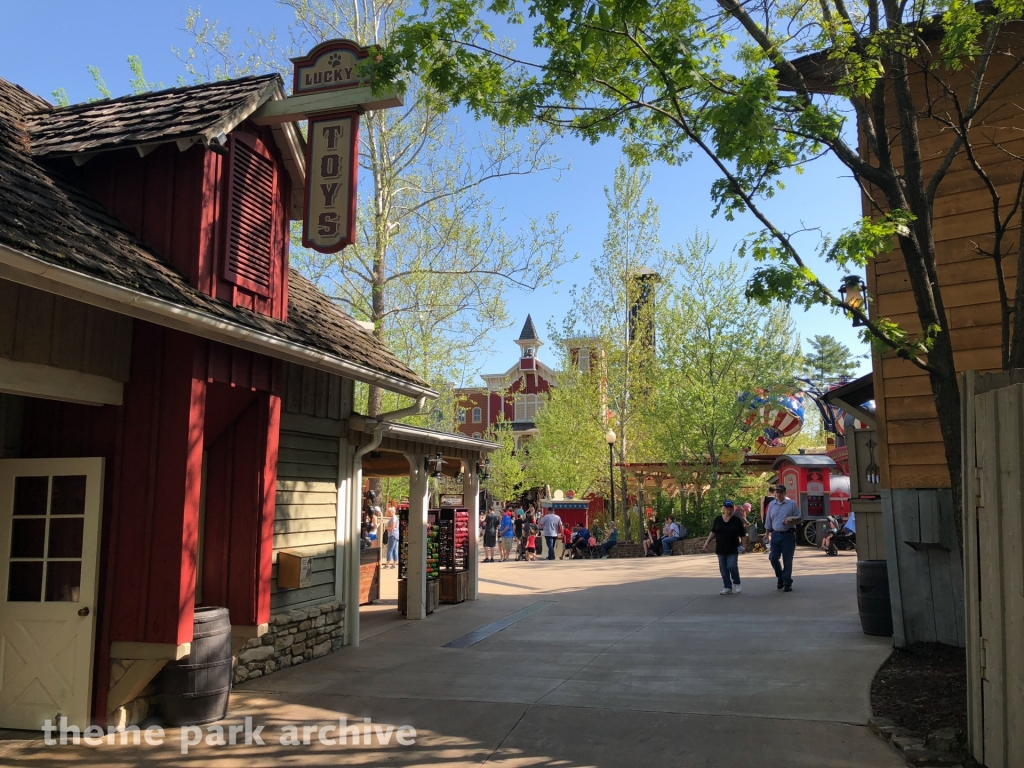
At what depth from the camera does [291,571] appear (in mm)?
8078

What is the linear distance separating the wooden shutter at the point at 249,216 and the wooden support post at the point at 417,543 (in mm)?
4771

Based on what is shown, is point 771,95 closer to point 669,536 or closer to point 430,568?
point 430,568

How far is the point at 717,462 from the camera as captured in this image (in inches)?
999

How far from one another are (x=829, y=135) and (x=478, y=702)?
5.42m

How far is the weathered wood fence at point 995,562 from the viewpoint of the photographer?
401cm

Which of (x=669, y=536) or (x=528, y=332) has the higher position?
(x=528, y=332)

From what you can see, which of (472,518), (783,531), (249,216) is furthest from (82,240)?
(783,531)

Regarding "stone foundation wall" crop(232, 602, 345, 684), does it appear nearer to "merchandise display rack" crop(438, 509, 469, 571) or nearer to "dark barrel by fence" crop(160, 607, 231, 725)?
"dark barrel by fence" crop(160, 607, 231, 725)

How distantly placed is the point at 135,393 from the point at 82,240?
4.31ft

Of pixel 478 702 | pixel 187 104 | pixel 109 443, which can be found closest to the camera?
pixel 109 443

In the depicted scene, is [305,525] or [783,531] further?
[783,531]

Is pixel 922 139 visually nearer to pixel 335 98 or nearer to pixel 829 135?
pixel 829 135

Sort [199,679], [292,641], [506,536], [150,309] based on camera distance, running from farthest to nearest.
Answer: [506,536] < [292,641] < [199,679] < [150,309]

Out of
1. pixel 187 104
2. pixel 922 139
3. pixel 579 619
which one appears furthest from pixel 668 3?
pixel 579 619
